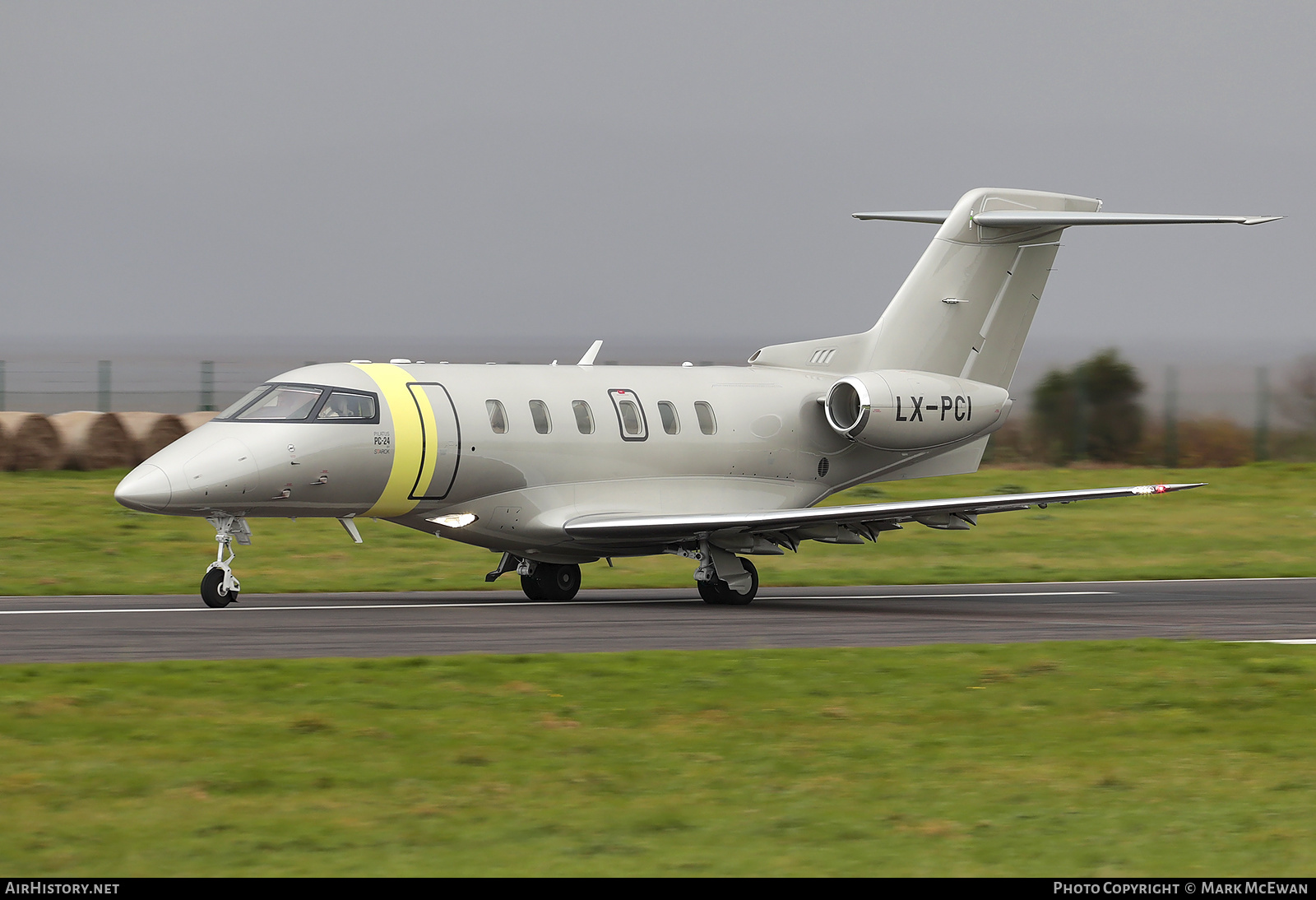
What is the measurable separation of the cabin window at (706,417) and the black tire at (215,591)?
6.74 m

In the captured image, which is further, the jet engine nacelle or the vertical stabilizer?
the vertical stabilizer

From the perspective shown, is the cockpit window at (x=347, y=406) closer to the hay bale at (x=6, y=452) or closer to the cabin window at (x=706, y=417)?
the cabin window at (x=706, y=417)

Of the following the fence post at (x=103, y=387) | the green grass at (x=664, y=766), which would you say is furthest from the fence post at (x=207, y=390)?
the green grass at (x=664, y=766)

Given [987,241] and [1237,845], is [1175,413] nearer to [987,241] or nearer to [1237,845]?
[987,241]

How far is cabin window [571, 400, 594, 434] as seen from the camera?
21.2 metres

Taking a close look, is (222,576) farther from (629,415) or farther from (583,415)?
(629,415)

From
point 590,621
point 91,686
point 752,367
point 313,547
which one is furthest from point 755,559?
point 91,686

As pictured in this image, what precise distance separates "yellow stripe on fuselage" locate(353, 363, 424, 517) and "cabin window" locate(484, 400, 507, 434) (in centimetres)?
83

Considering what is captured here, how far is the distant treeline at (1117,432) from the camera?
4259 cm

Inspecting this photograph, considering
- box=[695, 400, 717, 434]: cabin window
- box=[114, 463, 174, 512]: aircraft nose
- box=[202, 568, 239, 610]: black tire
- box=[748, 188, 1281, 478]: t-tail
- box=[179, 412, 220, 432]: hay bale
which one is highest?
box=[748, 188, 1281, 478]: t-tail

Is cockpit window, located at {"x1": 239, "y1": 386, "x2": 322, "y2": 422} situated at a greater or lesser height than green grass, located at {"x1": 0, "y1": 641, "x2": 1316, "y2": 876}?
greater

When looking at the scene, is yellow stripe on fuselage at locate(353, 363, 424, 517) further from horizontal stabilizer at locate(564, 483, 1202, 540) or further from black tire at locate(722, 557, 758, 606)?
black tire at locate(722, 557, 758, 606)

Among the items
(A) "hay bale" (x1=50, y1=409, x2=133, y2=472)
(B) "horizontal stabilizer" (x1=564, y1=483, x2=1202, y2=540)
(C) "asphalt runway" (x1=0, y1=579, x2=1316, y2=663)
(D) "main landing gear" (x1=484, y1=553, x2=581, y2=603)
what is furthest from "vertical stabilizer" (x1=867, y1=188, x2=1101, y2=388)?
(A) "hay bale" (x1=50, y1=409, x2=133, y2=472)

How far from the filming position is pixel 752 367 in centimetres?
2373
